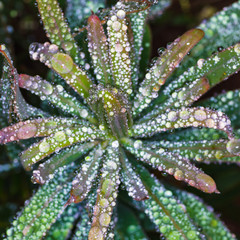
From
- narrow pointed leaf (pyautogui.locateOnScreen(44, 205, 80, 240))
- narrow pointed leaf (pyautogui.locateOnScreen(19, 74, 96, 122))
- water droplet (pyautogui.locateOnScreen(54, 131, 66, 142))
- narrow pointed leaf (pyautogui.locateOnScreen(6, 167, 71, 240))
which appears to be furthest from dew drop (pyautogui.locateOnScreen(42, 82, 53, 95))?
narrow pointed leaf (pyautogui.locateOnScreen(44, 205, 80, 240))

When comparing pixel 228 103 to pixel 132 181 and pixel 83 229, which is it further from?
pixel 83 229

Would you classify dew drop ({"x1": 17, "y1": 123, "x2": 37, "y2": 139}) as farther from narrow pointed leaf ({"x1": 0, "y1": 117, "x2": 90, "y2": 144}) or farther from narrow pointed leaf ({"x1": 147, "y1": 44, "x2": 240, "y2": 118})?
narrow pointed leaf ({"x1": 147, "y1": 44, "x2": 240, "y2": 118})

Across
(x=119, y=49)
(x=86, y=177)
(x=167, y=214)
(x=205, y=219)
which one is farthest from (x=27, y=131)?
(x=205, y=219)

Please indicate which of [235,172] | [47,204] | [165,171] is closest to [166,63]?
[165,171]

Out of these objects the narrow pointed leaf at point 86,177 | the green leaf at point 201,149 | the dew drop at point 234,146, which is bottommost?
the dew drop at point 234,146

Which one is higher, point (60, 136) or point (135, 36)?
point (135, 36)

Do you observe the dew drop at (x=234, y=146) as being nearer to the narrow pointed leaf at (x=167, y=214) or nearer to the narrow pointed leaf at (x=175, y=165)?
the narrow pointed leaf at (x=175, y=165)

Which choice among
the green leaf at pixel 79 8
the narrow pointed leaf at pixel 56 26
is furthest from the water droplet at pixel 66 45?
the green leaf at pixel 79 8
